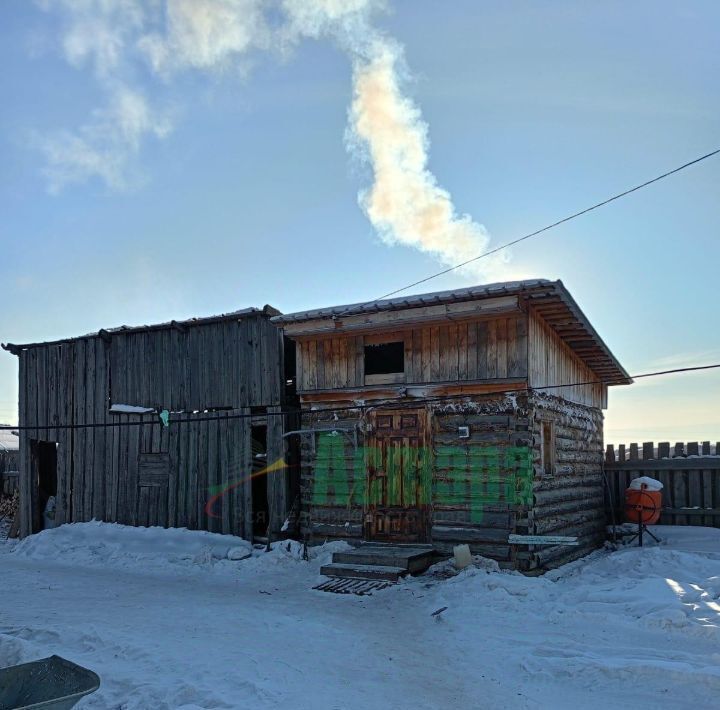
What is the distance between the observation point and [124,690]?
636 cm

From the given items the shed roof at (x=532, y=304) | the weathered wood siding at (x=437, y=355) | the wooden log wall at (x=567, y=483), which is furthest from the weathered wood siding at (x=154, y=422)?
the wooden log wall at (x=567, y=483)

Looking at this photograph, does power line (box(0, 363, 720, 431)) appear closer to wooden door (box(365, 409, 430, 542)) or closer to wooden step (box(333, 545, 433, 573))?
wooden door (box(365, 409, 430, 542))

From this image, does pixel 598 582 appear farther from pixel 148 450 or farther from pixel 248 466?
pixel 148 450

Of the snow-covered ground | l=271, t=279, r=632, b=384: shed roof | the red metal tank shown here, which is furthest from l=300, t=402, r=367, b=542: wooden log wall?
the red metal tank

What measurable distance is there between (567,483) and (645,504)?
2.38m

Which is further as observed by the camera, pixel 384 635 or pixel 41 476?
pixel 41 476

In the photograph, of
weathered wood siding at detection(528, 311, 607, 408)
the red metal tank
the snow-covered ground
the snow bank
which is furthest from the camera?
the red metal tank

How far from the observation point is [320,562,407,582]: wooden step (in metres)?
11.3

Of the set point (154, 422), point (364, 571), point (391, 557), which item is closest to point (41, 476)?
point (154, 422)

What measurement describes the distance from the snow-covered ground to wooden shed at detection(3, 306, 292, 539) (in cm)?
241

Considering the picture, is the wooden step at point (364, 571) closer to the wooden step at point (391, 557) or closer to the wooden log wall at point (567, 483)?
the wooden step at point (391, 557)

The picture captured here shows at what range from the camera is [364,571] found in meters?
11.5

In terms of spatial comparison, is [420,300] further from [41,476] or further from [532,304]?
[41,476]

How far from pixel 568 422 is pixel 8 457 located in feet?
62.2
